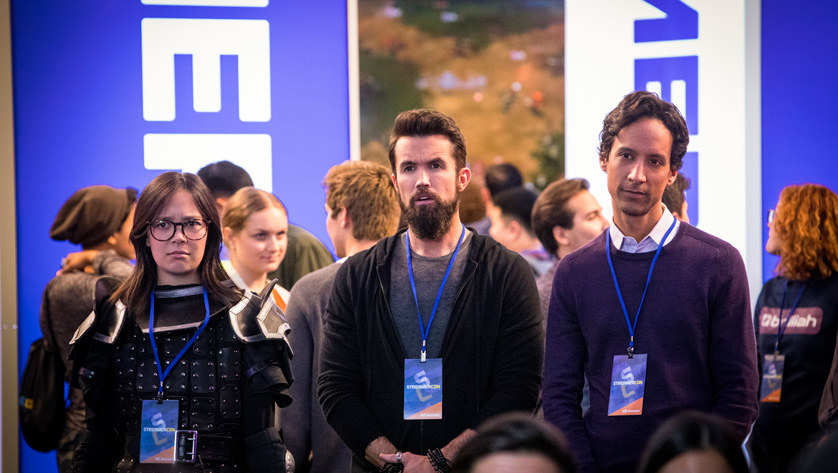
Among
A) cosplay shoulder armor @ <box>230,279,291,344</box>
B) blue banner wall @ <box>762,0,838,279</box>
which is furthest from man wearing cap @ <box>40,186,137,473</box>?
blue banner wall @ <box>762,0,838,279</box>

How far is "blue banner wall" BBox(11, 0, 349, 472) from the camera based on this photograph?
16.9 ft

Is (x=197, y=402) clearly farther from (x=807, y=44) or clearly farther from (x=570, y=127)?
(x=807, y=44)

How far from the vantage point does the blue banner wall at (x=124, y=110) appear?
516cm

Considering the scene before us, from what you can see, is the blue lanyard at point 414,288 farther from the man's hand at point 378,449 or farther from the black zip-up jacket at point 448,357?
the man's hand at point 378,449

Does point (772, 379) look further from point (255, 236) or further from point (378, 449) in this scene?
point (255, 236)

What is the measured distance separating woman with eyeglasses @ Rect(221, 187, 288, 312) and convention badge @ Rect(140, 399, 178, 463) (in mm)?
1297

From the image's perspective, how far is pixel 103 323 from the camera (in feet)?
8.29

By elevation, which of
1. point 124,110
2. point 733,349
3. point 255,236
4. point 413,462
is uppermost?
point 124,110

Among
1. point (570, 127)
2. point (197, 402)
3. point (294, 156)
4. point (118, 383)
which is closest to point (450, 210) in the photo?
point (197, 402)

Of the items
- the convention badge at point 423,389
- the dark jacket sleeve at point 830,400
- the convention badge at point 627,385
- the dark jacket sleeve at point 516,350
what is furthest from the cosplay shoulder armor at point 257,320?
the dark jacket sleeve at point 830,400

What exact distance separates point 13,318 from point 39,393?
136cm

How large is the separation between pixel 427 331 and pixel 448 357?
104 millimetres

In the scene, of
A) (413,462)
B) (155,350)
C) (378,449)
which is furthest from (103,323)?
(413,462)

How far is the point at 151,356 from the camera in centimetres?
245
